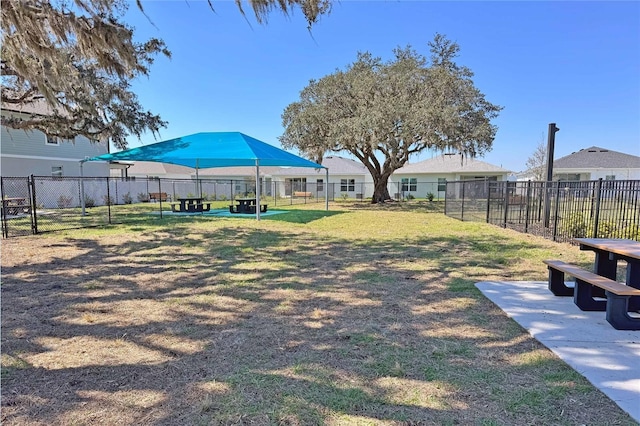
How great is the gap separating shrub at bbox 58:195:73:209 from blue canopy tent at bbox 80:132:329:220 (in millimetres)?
6481

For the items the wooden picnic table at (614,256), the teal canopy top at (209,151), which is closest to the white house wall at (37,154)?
the teal canopy top at (209,151)

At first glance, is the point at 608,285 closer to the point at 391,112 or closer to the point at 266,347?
the point at 266,347

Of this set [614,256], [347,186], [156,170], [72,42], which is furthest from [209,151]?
[156,170]

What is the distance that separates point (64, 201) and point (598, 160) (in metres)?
38.7

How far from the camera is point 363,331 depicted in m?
3.49

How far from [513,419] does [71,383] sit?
9.78 feet

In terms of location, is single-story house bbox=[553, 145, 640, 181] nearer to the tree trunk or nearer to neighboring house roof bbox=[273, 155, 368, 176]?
the tree trunk

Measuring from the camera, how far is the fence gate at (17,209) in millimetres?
9094

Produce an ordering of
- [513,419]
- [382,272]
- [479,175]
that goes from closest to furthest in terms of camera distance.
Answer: [513,419] → [382,272] → [479,175]

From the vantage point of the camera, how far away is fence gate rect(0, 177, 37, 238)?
9.09 m

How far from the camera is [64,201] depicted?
62.4 feet

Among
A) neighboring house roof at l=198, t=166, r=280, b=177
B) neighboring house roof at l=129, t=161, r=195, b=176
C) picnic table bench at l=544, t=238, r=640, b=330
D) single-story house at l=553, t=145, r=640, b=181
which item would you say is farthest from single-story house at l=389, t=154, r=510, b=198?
picnic table bench at l=544, t=238, r=640, b=330

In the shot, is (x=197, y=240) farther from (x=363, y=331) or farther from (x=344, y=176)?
(x=344, y=176)

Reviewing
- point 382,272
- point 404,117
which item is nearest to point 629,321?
point 382,272
